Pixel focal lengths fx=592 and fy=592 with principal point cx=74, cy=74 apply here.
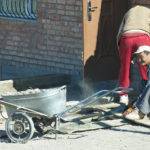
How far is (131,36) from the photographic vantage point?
951 cm

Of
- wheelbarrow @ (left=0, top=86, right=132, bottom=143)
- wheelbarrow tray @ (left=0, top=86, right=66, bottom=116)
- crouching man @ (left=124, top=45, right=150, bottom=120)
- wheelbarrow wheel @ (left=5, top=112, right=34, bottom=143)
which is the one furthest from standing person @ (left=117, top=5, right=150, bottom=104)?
wheelbarrow wheel @ (left=5, top=112, right=34, bottom=143)

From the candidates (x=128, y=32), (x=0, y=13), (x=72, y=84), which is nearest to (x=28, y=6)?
(x=0, y=13)

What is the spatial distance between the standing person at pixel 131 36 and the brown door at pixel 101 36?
1057 mm

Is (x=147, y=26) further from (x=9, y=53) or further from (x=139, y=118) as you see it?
(x=9, y=53)

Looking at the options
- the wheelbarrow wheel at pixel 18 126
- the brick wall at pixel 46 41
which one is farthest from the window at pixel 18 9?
the wheelbarrow wheel at pixel 18 126

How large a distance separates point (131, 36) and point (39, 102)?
2.34 meters

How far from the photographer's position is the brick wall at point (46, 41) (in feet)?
36.4

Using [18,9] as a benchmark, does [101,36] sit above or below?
below

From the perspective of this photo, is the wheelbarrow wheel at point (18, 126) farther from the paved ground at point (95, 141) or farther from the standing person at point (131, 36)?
the standing person at point (131, 36)

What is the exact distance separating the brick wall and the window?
173 millimetres

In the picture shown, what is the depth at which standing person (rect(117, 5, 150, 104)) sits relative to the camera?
9.48 m

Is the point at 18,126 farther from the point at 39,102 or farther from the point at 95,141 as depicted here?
the point at 95,141

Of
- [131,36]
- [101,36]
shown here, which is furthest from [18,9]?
[131,36]

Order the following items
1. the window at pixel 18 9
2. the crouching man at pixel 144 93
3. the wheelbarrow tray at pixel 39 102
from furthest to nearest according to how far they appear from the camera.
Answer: the window at pixel 18 9
the crouching man at pixel 144 93
the wheelbarrow tray at pixel 39 102
